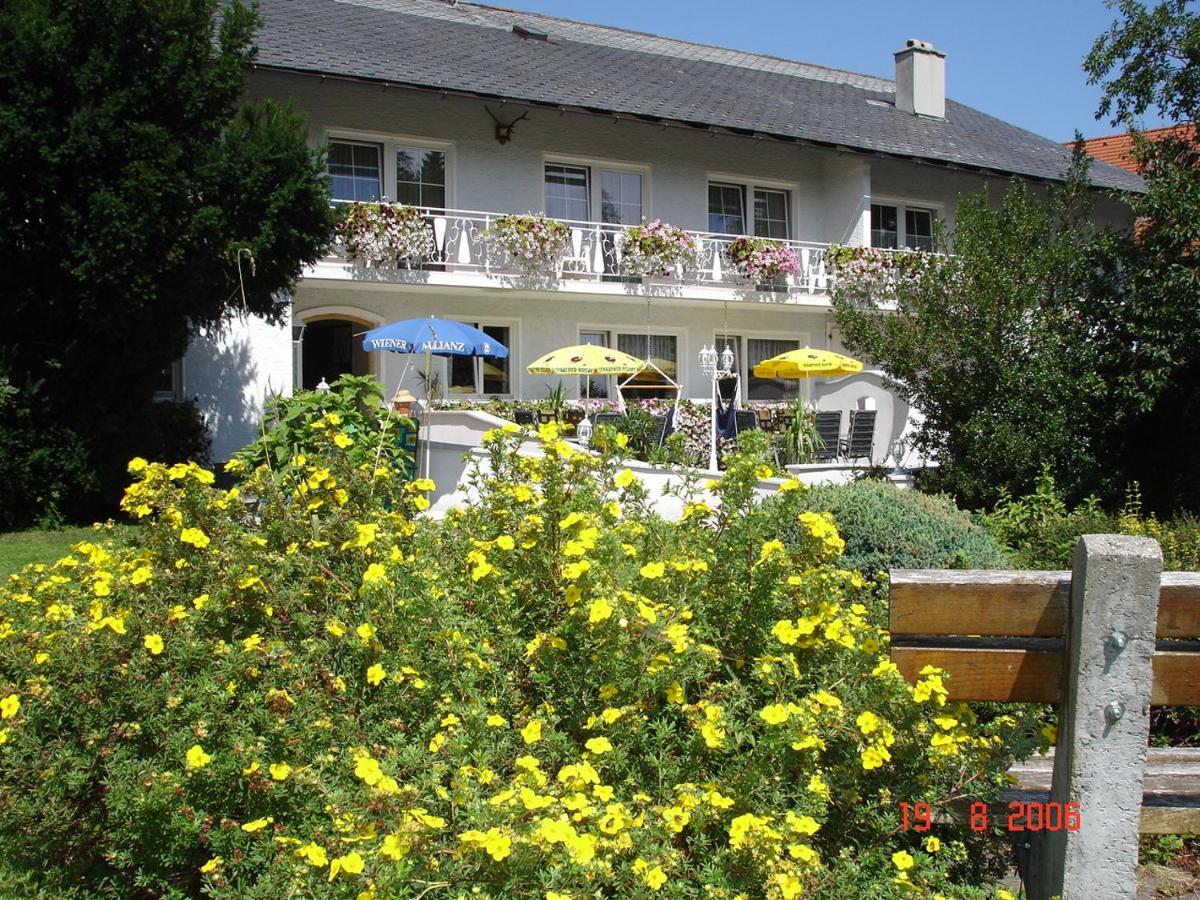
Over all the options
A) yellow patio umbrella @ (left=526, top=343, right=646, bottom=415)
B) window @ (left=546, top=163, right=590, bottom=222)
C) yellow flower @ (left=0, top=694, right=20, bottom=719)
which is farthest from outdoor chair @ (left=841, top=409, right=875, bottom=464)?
yellow flower @ (left=0, top=694, right=20, bottom=719)

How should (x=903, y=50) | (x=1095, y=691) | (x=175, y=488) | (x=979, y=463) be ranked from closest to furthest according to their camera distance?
(x=1095, y=691) < (x=175, y=488) < (x=979, y=463) < (x=903, y=50)

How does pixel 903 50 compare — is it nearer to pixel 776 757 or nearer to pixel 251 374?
pixel 251 374

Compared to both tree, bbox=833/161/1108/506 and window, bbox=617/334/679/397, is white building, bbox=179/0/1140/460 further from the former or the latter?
tree, bbox=833/161/1108/506

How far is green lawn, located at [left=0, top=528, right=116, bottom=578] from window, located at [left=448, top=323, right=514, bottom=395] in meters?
8.35

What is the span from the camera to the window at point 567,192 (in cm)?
1948

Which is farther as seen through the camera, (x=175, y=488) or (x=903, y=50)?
(x=903, y=50)

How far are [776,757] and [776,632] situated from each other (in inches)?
15.0

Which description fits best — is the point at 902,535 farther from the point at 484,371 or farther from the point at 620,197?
the point at 620,197

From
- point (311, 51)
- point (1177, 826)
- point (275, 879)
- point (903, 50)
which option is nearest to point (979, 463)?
point (1177, 826)

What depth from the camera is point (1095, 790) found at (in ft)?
9.34

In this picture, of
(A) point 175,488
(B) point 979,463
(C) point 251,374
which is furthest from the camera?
(C) point 251,374

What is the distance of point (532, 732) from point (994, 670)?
4.32 feet

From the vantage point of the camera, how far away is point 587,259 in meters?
18.3

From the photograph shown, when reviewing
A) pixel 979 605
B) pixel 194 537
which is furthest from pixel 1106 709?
pixel 194 537
